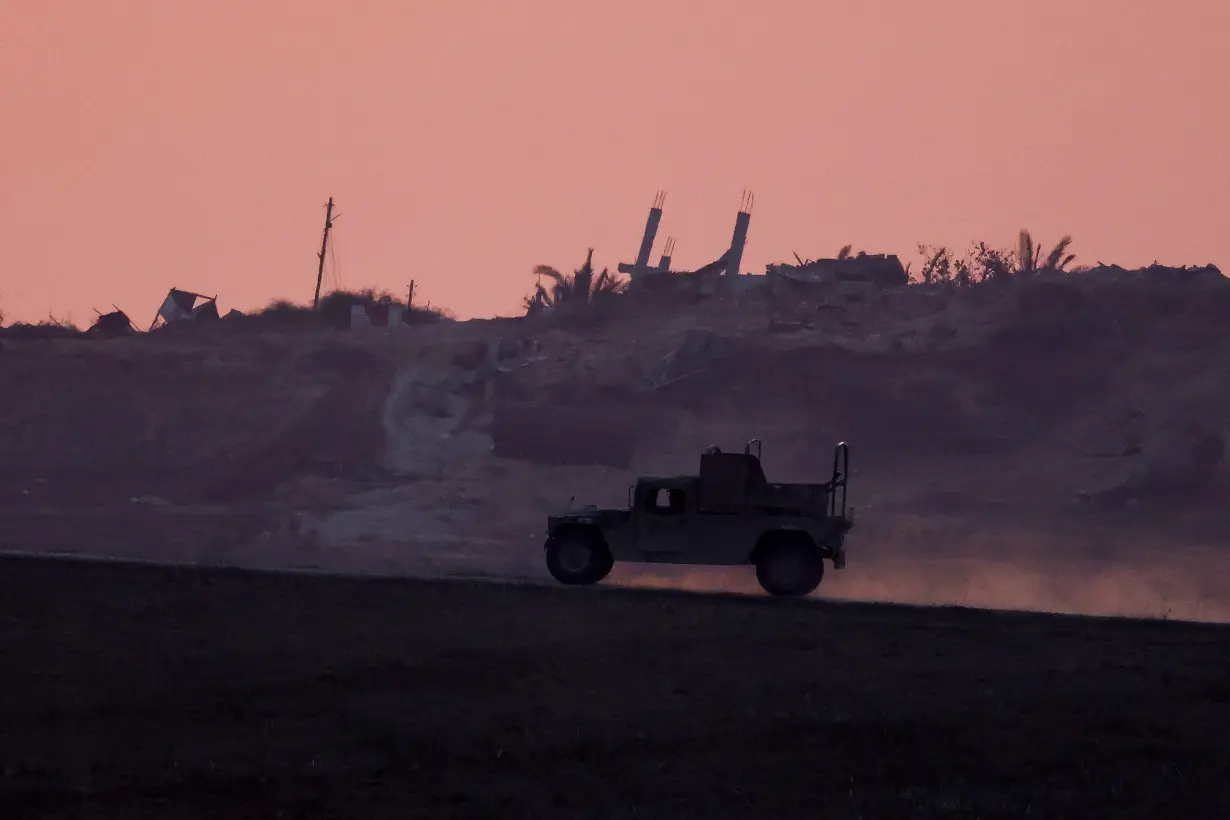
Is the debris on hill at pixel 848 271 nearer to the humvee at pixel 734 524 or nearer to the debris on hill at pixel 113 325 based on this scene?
the debris on hill at pixel 113 325

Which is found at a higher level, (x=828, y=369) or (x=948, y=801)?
(x=828, y=369)

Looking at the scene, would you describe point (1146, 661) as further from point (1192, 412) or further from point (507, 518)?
point (1192, 412)

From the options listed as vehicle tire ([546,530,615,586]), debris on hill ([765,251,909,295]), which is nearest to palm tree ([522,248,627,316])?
debris on hill ([765,251,909,295])

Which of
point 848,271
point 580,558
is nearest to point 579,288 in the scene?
point 848,271

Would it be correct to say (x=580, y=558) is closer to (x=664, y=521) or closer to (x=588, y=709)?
(x=664, y=521)

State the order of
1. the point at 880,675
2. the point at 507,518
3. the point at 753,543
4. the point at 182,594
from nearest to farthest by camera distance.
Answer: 1. the point at 880,675
2. the point at 182,594
3. the point at 753,543
4. the point at 507,518

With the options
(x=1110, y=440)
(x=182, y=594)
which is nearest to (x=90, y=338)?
(x=1110, y=440)

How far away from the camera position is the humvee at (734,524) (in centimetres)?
2639

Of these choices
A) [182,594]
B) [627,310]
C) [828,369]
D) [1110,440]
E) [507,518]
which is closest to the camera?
[182,594]

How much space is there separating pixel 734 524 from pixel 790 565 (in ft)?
3.15

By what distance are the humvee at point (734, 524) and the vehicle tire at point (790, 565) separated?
0.05ft

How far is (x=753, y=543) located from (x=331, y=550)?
26.4 meters

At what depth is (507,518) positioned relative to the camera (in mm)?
55344

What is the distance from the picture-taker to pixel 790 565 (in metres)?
26.5
